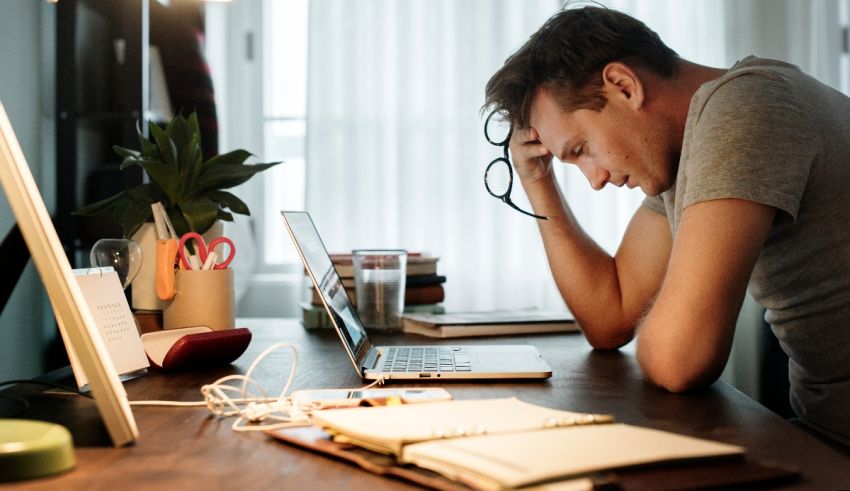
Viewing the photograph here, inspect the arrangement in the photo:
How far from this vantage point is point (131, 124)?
2.46 metres

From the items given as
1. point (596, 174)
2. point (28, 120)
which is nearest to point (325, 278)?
point (596, 174)

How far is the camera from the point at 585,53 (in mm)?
1325

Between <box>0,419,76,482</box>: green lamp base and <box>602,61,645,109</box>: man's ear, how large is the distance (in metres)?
1.00

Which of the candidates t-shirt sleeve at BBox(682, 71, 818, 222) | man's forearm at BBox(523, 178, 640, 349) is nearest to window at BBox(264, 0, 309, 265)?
man's forearm at BBox(523, 178, 640, 349)

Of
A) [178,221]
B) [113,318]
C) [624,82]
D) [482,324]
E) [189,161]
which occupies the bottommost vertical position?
[482,324]

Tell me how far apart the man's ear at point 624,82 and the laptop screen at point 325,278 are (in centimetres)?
55

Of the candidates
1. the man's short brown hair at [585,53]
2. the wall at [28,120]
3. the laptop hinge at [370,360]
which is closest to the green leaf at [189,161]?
the laptop hinge at [370,360]

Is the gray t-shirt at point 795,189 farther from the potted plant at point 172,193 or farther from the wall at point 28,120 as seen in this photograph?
the wall at point 28,120

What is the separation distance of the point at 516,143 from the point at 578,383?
67cm

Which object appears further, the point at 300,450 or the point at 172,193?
the point at 172,193

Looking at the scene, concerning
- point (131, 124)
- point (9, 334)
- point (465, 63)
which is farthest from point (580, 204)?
point (9, 334)

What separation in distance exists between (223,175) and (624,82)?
697mm

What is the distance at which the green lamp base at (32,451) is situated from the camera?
1.90 feet

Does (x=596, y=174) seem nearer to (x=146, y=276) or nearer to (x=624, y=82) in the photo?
(x=624, y=82)
